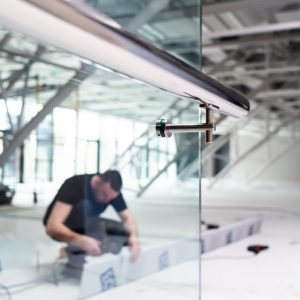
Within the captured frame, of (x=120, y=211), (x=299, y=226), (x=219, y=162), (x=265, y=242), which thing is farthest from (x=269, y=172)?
(x=120, y=211)

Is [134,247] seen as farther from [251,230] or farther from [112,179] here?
[251,230]

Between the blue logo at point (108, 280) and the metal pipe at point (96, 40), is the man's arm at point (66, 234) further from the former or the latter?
the metal pipe at point (96, 40)

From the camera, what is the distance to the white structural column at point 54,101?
33.2 inches

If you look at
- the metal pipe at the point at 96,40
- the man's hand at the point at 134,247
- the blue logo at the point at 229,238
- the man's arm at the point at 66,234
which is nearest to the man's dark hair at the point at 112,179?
the man's arm at the point at 66,234

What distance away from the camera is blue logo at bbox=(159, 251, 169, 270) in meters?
1.95

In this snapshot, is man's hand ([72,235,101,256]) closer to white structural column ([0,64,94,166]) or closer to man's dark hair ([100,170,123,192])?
man's dark hair ([100,170,123,192])

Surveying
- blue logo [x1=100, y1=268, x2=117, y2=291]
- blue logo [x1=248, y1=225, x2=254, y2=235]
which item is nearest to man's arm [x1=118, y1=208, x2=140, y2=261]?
blue logo [x1=100, y1=268, x2=117, y2=291]

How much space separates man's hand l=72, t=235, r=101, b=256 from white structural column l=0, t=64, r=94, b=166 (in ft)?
1.74

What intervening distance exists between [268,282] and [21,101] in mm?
1343

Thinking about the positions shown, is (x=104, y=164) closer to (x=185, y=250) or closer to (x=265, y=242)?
(x=185, y=250)

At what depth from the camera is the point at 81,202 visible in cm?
190

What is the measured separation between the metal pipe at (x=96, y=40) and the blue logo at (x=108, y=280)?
132 centimetres

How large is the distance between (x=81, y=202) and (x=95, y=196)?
0.07 m

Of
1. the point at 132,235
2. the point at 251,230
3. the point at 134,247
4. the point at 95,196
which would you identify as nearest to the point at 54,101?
the point at 95,196
